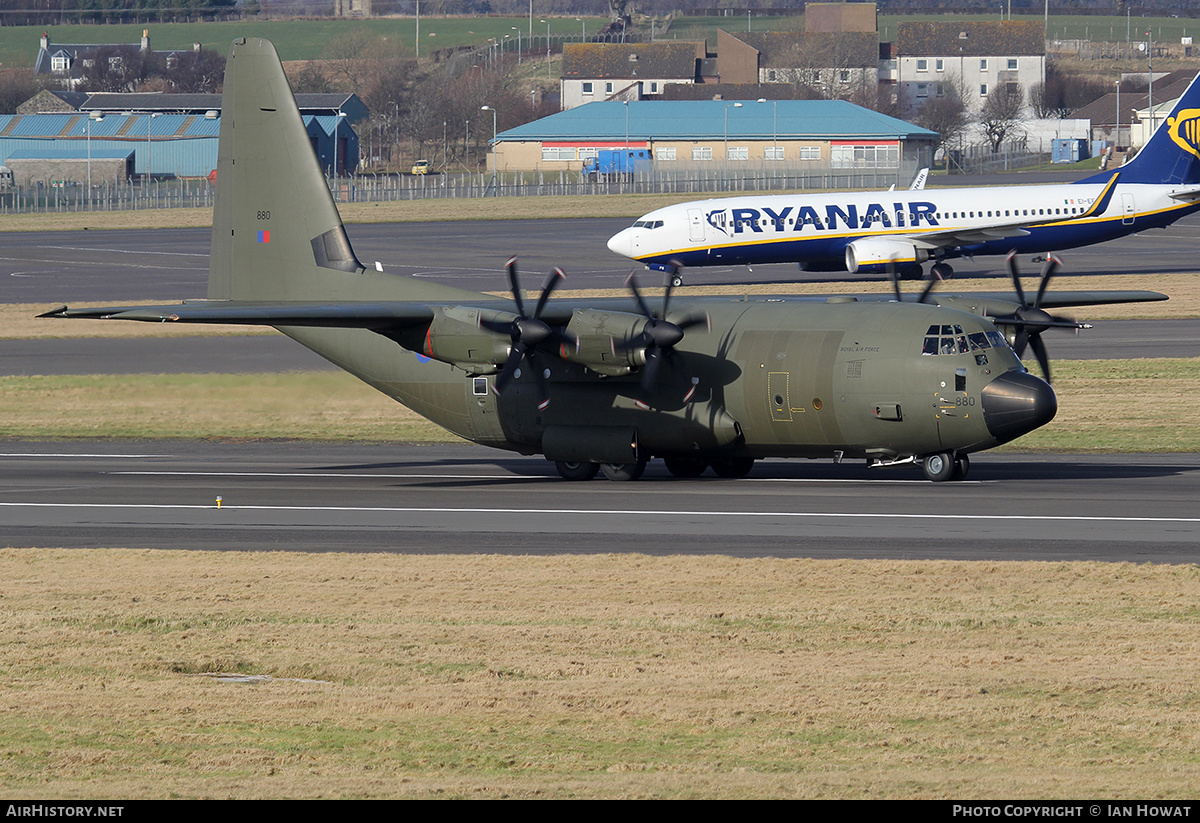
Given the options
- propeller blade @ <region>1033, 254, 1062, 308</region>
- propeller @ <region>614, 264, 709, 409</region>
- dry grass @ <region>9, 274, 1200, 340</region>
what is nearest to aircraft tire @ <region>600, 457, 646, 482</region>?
propeller @ <region>614, 264, 709, 409</region>

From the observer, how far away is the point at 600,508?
96.4 feet

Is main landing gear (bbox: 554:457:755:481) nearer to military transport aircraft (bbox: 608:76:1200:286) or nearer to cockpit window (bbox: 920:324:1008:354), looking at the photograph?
cockpit window (bbox: 920:324:1008:354)

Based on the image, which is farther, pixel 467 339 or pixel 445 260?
pixel 445 260

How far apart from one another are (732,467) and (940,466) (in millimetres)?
5006

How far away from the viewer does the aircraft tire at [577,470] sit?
1319 inches

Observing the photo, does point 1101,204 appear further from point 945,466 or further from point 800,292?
point 945,466

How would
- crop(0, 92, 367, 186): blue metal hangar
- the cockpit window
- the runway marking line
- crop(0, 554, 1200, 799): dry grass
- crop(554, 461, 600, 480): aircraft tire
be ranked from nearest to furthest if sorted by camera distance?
crop(0, 554, 1200, 799): dry grass < the runway marking line < the cockpit window < crop(554, 461, 600, 480): aircraft tire < crop(0, 92, 367, 186): blue metal hangar

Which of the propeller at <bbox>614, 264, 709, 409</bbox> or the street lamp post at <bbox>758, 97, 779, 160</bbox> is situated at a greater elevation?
the street lamp post at <bbox>758, 97, 779, 160</bbox>

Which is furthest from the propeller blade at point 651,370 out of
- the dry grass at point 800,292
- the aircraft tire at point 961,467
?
the dry grass at point 800,292

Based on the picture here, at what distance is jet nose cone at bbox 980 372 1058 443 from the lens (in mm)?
28125

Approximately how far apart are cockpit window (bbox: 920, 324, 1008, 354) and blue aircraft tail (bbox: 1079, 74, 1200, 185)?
48680 millimetres

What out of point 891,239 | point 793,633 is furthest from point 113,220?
point 793,633

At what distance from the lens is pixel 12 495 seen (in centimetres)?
3166

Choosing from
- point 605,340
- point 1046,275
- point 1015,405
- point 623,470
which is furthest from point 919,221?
point 1015,405
